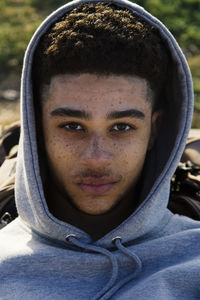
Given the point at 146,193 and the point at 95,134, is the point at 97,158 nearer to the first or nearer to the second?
the point at 95,134

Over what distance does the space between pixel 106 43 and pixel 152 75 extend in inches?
13.2

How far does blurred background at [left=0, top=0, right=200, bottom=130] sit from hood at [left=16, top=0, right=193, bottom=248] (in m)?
3.44

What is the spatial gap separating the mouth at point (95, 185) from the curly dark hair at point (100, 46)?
1.80ft

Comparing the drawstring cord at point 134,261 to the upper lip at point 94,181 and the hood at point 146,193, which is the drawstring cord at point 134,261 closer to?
the hood at point 146,193

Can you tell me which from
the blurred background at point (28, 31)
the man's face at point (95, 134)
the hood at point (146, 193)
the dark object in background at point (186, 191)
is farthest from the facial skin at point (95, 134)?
the blurred background at point (28, 31)

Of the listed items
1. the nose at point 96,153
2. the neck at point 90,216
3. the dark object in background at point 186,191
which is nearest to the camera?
the nose at point 96,153

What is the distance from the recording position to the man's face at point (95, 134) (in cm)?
272

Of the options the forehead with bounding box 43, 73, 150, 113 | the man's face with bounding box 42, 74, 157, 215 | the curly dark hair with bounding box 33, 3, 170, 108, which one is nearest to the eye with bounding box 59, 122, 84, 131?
the man's face with bounding box 42, 74, 157, 215

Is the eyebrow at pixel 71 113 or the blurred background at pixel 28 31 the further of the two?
the blurred background at pixel 28 31

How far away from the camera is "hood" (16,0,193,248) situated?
111 inches

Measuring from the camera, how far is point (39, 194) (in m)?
2.82

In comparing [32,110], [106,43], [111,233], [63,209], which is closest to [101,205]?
[111,233]

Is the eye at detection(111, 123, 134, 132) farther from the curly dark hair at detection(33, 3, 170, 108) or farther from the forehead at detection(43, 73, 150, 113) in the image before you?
the curly dark hair at detection(33, 3, 170, 108)

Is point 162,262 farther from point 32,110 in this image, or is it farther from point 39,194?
point 32,110
